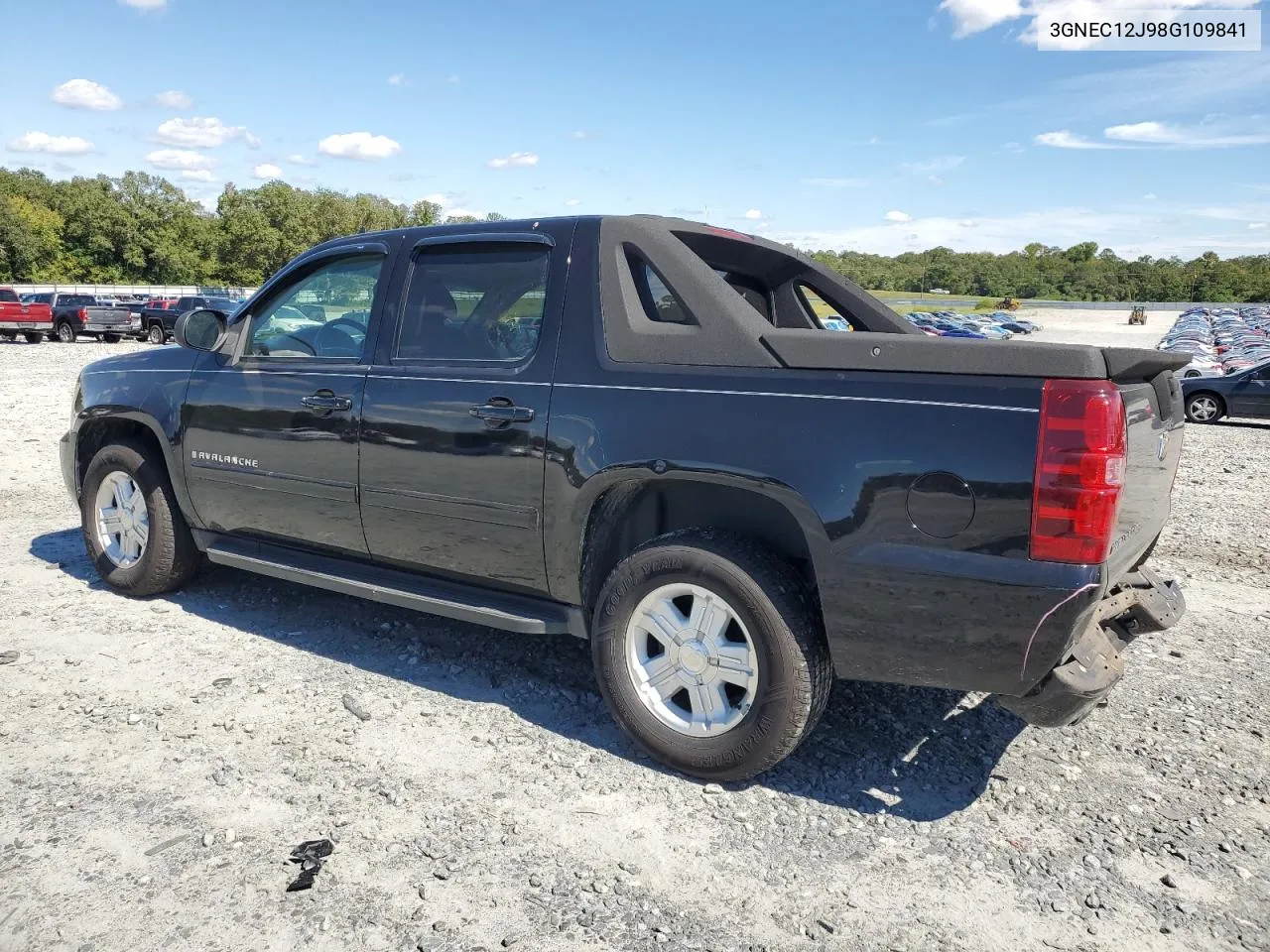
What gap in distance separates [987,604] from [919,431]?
55 cm

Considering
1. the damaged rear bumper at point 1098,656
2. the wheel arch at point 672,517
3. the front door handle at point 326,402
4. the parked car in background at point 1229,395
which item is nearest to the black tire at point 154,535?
the front door handle at point 326,402

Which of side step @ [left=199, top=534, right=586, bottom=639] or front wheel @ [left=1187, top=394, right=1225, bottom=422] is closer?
side step @ [left=199, top=534, right=586, bottom=639]

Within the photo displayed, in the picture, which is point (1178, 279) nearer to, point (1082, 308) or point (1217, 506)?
point (1082, 308)

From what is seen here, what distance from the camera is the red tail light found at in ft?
9.09

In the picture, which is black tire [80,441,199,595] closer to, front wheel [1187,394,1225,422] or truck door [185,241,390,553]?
truck door [185,241,390,553]

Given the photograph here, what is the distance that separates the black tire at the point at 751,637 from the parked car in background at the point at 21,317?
33.6 m

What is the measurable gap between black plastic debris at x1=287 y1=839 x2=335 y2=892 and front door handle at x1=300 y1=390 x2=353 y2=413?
1.89m

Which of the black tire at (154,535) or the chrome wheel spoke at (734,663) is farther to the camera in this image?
the black tire at (154,535)

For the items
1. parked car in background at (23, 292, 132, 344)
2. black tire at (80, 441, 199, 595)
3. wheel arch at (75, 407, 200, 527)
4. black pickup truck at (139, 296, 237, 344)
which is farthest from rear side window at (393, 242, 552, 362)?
parked car in background at (23, 292, 132, 344)

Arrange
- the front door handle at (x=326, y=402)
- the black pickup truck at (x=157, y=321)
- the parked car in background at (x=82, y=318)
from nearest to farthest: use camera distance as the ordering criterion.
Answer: the front door handle at (x=326, y=402)
the parked car in background at (x=82, y=318)
the black pickup truck at (x=157, y=321)

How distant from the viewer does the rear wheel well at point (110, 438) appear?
5.29 meters

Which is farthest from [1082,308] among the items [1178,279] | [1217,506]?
[1217,506]

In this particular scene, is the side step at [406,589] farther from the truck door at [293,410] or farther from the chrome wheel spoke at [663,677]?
the chrome wheel spoke at [663,677]

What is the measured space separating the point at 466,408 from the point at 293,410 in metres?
1.06
